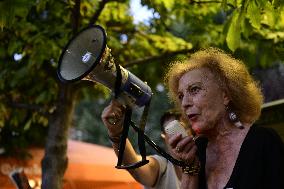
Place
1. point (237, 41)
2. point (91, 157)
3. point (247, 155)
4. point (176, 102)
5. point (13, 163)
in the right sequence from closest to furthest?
point (247, 155) < point (176, 102) < point (237, 41) < point (13, 163) < point (91, 157)

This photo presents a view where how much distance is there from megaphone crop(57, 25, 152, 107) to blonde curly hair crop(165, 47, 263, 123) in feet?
1.46

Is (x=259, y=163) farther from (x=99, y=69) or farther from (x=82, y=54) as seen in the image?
(x=82, y=54)

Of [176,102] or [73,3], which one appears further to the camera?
[73,3]

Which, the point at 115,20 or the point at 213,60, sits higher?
the point at 213,60

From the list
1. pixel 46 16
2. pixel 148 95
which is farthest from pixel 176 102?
pixel 46 16

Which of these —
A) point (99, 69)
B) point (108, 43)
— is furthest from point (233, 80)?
point (108, 43)

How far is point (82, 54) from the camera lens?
7.59 feet

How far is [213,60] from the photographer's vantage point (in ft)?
8.61

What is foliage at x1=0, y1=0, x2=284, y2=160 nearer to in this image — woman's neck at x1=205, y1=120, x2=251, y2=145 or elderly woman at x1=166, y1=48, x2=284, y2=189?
elderly woman at x1=166, y1=48, x2=284, y2=189

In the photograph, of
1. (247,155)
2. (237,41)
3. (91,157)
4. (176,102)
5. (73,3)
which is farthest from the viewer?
(91,157)

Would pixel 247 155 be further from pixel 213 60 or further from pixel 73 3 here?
pixel 73 3

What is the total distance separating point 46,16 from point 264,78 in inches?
245

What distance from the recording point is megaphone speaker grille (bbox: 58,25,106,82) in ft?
7.23

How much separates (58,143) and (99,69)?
10.3ft
